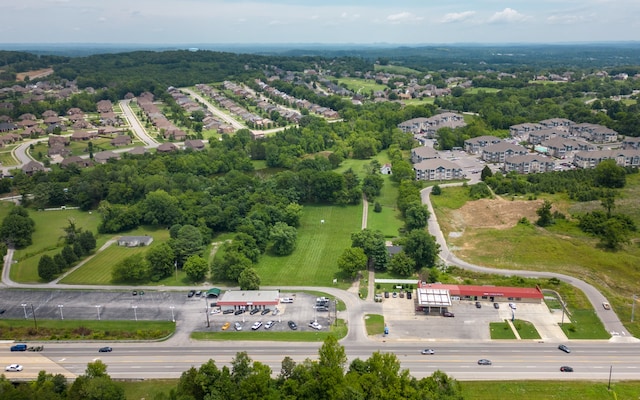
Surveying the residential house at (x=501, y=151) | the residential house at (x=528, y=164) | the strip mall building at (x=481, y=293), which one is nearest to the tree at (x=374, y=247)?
the strip mall building at (x=481, y=293)

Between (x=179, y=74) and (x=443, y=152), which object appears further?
(x=179, y=74)

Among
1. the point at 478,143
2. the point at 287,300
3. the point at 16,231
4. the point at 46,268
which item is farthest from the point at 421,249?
the point at 478,143

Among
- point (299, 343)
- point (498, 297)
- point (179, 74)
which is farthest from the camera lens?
point (179, 74)

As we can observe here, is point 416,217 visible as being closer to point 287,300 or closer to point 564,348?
point 287,300

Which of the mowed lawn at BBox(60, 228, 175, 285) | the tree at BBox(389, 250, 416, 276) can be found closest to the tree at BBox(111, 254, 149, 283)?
the mowed lawn at BBox(60, 228, 175, 285)

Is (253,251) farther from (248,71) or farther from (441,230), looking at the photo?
(248,71)

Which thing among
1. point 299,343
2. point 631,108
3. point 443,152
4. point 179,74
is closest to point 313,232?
point 299,343

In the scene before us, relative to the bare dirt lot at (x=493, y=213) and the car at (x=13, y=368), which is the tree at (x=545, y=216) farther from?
the car at (x=13, y=368)
